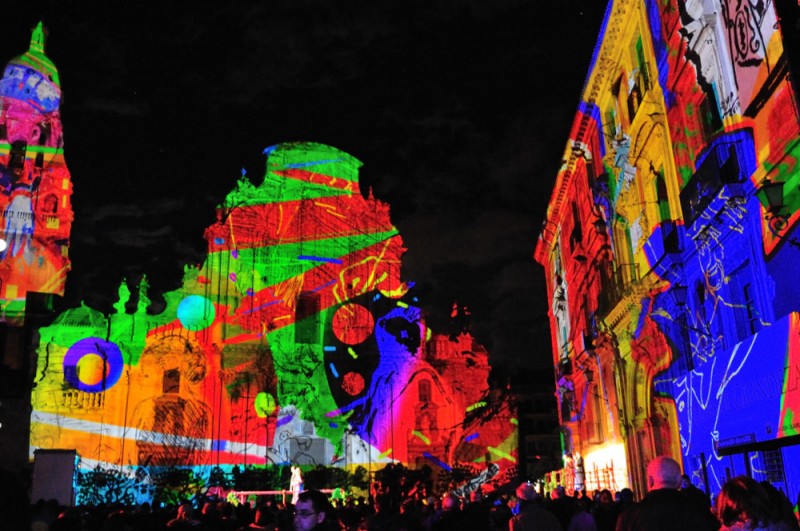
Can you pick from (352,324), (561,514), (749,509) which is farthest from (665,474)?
(352,324)

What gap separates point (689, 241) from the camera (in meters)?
17.3

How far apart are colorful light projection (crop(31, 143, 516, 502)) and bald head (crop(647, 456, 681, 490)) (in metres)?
40.7

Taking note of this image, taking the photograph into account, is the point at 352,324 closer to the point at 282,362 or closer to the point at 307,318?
the point at 307,318

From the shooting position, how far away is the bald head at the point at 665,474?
15.2ft

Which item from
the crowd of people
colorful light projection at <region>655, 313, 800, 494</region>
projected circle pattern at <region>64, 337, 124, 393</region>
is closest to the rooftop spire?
projected circle pattern at <region>64, 337, 124, 393</region>

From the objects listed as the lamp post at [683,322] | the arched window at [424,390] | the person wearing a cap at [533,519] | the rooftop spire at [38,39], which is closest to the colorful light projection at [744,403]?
the lamp post at [683,322]

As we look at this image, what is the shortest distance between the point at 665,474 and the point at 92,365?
44.5 metres

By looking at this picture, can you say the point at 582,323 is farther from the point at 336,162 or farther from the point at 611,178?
the point at 336,162

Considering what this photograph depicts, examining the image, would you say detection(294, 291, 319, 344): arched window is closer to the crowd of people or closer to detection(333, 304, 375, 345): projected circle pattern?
detection(333, 304, 375, 345): projected circle pattern

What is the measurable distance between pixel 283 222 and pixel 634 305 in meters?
33.6

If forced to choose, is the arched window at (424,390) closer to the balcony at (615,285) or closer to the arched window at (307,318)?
the arched window at (307,318)

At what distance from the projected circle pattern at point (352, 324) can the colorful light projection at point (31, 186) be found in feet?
69.6

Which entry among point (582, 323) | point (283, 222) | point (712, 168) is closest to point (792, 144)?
point (712, 168)

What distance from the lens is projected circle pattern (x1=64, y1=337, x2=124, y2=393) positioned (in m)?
43.2
